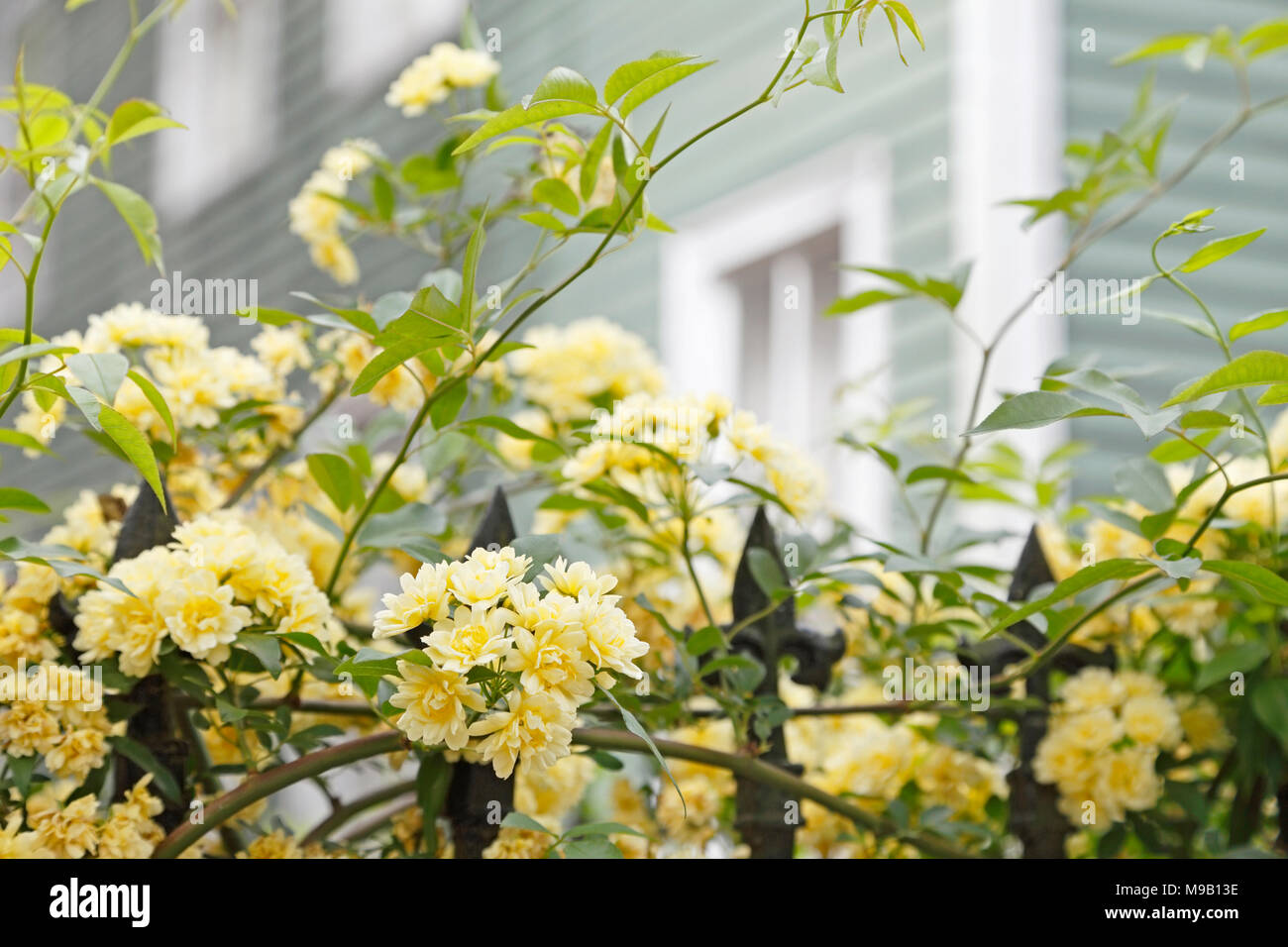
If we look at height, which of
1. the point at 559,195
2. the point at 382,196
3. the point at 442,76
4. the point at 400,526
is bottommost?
the point at 400,526

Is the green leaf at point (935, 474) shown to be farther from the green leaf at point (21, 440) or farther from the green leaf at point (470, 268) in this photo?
the green leaf at point (21, 440)

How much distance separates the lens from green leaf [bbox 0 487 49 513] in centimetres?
80

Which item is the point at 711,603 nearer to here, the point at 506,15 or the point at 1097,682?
the point at 1097,682

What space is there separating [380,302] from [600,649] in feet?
1.06

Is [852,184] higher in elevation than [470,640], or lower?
higher

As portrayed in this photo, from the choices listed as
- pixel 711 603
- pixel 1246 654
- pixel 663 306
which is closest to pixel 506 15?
pixel 663 306

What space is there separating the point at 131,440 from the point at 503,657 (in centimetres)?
24

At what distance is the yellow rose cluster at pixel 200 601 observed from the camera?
2.58 feet

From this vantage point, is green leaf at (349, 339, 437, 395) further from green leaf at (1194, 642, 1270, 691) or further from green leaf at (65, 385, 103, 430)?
green leaf at (1194, 642, 1270, 691)

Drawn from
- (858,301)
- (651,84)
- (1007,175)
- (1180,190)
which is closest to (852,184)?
(1007,175)

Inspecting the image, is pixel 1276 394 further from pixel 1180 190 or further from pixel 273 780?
pixel 1180 190

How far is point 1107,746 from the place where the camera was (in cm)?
105

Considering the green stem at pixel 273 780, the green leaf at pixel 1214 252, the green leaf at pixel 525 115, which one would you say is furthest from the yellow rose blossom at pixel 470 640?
the green leaf at pixel 1214 252
